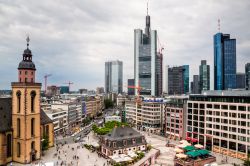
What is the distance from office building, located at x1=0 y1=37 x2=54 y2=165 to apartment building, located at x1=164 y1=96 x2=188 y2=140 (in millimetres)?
62407

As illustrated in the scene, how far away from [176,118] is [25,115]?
68.0 meters

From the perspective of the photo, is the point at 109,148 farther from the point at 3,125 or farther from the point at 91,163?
the point at 3,125

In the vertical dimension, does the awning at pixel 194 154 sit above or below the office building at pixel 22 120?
below

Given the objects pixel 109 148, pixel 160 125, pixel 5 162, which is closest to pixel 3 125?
pixel 5 162

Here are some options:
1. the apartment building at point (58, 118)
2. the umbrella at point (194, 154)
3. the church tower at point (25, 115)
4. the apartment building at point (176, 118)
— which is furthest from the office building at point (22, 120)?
the apartment building at point (176, 118)

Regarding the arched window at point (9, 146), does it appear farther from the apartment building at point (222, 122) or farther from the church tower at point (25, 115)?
the apartment building at point (222, 122)

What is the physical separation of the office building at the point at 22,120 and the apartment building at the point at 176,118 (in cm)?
6241

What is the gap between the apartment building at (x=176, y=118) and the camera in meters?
114

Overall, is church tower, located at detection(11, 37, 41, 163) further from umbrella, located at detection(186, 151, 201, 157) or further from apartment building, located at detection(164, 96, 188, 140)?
apartment building, located at detection(164, 96, 188, 140)

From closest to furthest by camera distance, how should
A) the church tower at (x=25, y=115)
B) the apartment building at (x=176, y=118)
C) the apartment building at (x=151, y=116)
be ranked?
the church tower at (x=25, y=115), the apartment building at (x=176, y=118), the apartment building at (x=151, y=116)

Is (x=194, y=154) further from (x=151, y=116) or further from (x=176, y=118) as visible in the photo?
(x=151, y=116)

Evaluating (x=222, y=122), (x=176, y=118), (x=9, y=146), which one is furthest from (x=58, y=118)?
(x=222, y=122)

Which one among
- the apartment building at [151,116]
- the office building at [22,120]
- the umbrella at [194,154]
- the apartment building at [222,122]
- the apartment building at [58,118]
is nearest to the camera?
the office building at [22,120]

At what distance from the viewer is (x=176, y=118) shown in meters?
117
